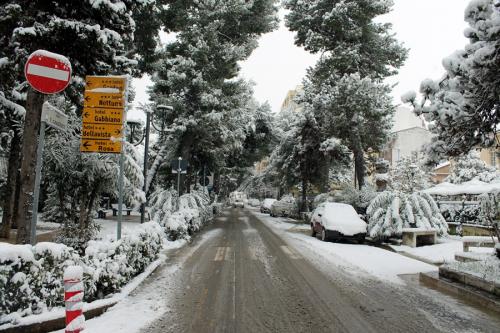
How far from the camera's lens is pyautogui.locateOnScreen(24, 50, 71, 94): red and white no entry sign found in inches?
188

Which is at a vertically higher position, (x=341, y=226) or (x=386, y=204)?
(x=386, y=204)

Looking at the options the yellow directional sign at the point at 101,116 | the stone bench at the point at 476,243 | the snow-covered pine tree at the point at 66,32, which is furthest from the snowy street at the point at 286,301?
the yellow directional sign at the point at 101,116

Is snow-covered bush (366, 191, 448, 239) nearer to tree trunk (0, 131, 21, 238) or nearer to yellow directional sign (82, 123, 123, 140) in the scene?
yellow directional sign (82, 123, 123, 140)

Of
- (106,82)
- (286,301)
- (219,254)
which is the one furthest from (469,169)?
(106,82)

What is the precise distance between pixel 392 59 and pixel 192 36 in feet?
38.9

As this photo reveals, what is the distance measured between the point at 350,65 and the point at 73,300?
65.2ft

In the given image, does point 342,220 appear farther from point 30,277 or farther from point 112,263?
point 30,277

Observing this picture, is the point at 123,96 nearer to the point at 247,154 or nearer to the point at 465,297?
the point at 465,297

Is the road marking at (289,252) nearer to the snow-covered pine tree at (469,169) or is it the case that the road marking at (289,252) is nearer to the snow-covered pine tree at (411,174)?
the snow-covered pine tree at (411,174)

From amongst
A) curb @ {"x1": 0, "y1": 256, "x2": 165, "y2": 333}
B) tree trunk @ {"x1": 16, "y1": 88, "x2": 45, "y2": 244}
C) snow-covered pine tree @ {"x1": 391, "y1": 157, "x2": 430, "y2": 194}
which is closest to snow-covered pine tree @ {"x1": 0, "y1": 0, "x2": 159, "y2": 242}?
tree trunk @ {"x1": 16, "y1": 88, "x2": 45, "y2": 244}

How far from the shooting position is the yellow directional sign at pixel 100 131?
24.7ft

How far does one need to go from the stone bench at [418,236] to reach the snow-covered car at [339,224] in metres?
1.78

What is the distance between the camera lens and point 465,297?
6871 millimetres

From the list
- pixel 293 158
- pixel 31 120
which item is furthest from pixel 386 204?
pixel 293 158
